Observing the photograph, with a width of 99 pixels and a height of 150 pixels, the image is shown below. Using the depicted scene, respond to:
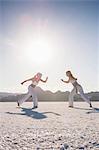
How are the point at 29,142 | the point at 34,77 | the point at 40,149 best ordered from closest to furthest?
1. the point at 40,149
2. the point at 29,142
3. the point at 34,77

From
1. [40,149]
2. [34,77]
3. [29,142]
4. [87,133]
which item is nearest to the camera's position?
[40,149]

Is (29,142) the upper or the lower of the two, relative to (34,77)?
lower

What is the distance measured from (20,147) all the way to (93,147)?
1267 millimetres

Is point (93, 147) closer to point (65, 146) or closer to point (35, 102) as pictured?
point (65, 146)

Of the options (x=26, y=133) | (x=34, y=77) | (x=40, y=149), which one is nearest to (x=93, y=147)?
(x=40, y=149)

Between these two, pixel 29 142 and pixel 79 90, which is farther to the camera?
pixel 79 90

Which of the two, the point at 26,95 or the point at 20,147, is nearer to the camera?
the point at 20,147

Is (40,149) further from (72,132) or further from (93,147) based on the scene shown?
(72,132)

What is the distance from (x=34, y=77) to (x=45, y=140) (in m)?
10.8

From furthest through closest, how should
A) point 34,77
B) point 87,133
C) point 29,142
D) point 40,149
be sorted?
point 34,77 → point 87,133 → point 29,142 → point 40,149

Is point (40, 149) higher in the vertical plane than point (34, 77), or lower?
lower

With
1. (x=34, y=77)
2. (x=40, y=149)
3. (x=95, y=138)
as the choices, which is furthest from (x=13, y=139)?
(x=34, y=77)

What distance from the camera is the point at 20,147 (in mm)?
6512

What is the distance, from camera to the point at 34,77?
58.7ft
